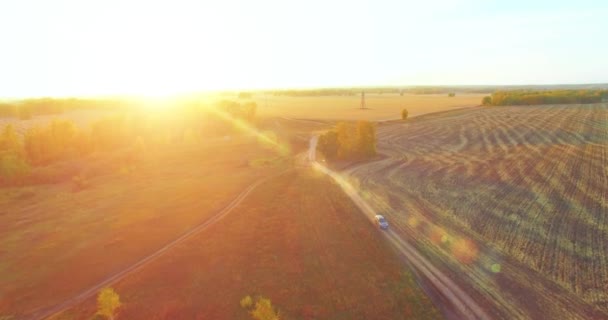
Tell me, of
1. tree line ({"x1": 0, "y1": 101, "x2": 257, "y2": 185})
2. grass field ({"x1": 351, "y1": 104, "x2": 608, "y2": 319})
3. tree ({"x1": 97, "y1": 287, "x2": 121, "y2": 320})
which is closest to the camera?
tree ({"x1": 97, "y1": 287, "x2": 121, "y2": 320})

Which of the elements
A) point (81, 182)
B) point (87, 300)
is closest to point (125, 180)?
point (81, 182)

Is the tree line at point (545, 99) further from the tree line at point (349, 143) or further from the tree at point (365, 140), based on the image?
the tree line at point (349, 143)

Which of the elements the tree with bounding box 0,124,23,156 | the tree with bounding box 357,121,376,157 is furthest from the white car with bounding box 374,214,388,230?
the tree with bounding box 0,124,23,156

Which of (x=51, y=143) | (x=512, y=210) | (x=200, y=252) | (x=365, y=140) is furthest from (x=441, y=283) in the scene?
(x=51, y=143)

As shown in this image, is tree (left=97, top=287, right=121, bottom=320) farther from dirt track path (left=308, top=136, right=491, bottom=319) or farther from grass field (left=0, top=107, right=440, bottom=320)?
dirt track path (left=308, top=136, right=491, bottom=319)

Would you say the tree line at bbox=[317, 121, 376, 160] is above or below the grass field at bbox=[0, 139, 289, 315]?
above

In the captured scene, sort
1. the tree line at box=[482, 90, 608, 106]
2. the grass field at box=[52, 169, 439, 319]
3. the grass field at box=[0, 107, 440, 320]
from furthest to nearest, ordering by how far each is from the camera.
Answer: the tree line at box=[482, 90, 608, 106] < the grass field at box=[0, 107, 440, 320] < the grass field at box=[52, 169, 439, 319]
